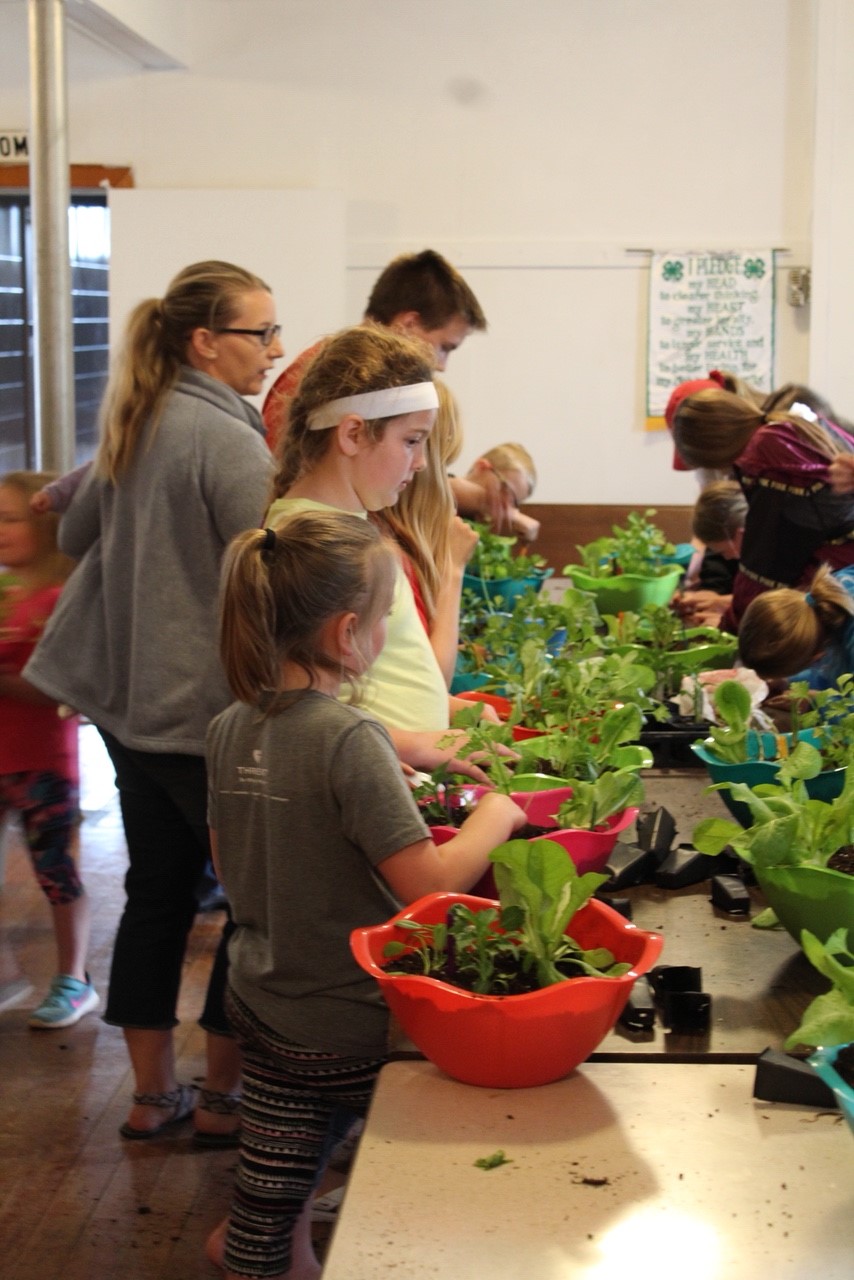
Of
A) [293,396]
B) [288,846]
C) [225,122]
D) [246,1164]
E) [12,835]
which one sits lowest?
[12,835]

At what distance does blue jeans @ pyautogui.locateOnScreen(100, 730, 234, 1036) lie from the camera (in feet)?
7.35

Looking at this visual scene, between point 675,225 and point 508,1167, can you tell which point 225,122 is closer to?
point 675,225

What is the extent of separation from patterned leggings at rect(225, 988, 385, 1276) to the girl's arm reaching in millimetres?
201

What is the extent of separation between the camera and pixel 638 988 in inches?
52.8

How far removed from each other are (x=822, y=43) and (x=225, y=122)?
8.64 ft

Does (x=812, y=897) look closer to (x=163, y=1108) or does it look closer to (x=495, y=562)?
(x=163, y=1108)

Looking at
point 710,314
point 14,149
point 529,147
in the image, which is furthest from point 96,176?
point 710,314

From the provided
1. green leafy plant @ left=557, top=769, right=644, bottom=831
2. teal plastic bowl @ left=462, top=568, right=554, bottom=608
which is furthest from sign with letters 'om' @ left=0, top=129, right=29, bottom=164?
green leafy plant @ left=557, top=769, right=644, bottom=831

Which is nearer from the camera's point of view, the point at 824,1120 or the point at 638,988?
the point at 824,1120

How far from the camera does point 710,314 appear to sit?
618cm

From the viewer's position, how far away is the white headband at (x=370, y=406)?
177 cm

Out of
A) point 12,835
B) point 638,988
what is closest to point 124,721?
point 638,988

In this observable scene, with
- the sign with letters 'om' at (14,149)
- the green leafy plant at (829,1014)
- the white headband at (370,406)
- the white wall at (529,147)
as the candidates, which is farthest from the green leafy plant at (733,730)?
the sign with letters 'om' at (14,149)

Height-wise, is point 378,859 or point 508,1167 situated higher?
point 378,859
